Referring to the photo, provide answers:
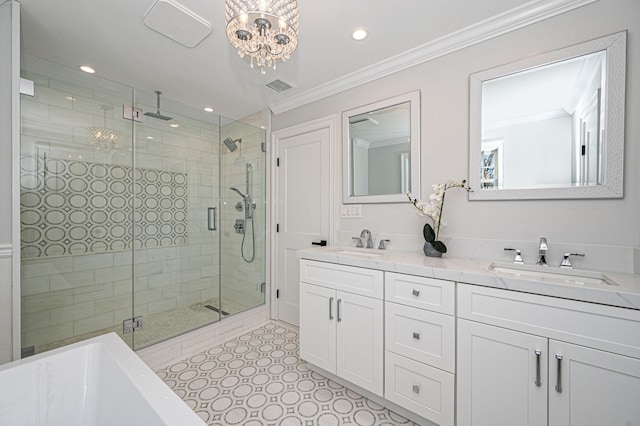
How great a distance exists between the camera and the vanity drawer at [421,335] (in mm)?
1354

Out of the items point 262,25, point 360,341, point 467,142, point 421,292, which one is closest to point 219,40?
point 262,25

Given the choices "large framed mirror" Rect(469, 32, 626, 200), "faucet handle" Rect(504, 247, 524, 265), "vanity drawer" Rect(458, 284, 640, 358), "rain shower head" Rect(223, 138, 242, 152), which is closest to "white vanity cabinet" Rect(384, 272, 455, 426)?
"vanity drawer" Rect(458, 284, 640, 358)

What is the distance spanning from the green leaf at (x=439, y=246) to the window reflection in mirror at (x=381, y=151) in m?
0.49

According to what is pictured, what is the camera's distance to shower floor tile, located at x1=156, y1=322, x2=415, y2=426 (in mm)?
1574

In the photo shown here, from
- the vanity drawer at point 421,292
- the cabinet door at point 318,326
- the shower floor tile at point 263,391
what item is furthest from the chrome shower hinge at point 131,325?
the vanity drawer at point 421,292

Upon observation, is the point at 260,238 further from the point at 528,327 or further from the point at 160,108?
the point at 528,327

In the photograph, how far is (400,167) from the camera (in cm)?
208

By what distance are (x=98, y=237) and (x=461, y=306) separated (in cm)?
281

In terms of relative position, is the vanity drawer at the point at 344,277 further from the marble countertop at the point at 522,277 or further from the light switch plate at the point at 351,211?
the light switch plate at the point at 351,211

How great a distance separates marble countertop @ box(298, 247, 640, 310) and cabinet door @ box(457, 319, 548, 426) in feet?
0.72

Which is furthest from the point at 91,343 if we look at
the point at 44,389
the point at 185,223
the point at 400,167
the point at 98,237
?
the point at 400,167

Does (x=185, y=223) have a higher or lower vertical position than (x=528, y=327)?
higher

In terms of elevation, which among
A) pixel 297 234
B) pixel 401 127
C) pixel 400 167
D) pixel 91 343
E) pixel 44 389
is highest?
pixel 401 127

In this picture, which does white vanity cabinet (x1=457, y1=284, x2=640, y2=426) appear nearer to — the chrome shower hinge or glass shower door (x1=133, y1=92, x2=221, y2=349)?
glass shower door (x1=133, y1=92, x2=221, y2=349)
